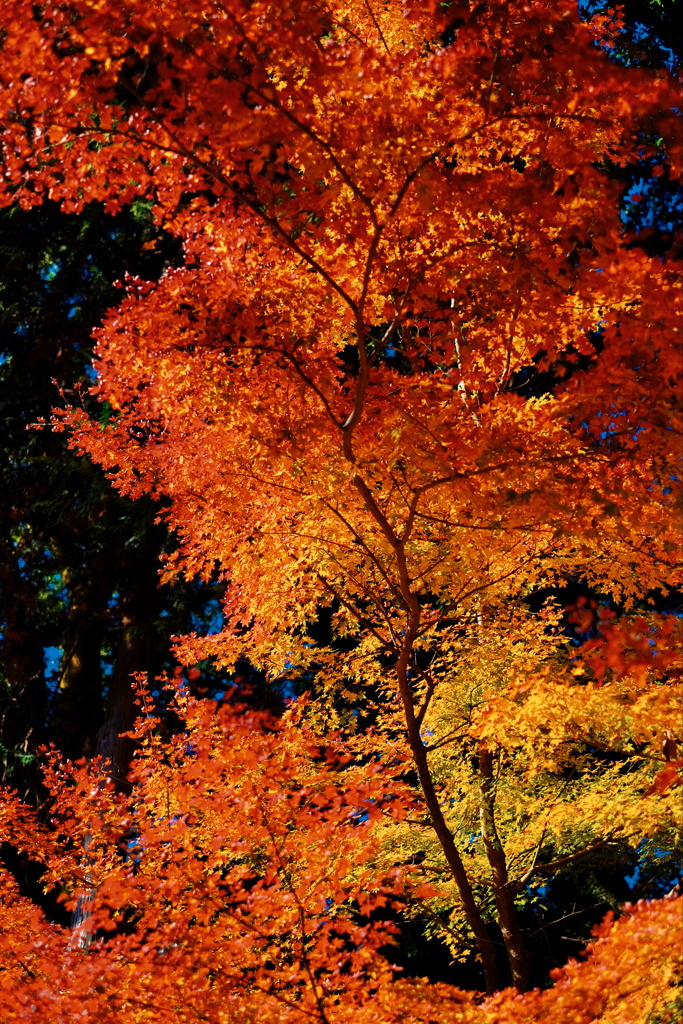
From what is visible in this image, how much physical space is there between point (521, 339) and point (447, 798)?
4812mm

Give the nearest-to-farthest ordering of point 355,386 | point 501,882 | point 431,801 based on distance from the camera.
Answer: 1. point 355,386
2. point 431,801
3. point 501,882

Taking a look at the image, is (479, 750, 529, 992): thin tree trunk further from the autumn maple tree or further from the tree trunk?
the tree trunk

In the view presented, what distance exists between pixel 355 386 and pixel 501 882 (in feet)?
15.5

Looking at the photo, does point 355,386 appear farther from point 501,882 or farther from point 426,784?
point 501,882

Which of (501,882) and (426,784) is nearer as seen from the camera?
(426,784)

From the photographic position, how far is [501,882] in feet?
23.6

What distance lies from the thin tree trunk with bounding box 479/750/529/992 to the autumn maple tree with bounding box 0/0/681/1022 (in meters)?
0.73

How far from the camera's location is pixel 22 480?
12.8 metres

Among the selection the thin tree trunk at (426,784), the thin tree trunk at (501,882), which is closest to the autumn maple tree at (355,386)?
the thin tree trunk at (426,784)

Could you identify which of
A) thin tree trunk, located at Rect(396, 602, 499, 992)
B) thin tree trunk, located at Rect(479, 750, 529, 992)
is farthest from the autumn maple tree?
thin tree trunk, located at Rect(479, 750, 529, 992)

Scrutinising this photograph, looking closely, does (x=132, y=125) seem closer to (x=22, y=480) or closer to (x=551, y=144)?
(x=551, y=144)

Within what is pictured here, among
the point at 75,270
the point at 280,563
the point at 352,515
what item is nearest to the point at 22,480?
the point at 75,270

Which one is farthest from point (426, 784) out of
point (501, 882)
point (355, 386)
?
point (355, 386)

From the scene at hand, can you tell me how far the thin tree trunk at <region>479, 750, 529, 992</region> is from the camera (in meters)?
7.06
